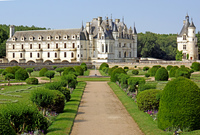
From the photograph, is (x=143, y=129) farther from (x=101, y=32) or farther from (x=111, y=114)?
(x=101, y=32)

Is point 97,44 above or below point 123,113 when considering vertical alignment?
above

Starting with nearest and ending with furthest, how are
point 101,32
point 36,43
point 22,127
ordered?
point 22,127 < point 101,32 < point 36,43

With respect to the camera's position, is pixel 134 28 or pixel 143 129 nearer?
pixel 143 129

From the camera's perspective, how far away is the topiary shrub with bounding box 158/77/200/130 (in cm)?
1188

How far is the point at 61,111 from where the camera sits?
55.6 ft

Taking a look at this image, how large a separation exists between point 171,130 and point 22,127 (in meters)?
5.10

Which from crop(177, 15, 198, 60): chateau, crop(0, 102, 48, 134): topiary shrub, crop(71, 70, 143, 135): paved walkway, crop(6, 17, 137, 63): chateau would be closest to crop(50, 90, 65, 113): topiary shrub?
crop(71, 70, 143, 135): paved walkway

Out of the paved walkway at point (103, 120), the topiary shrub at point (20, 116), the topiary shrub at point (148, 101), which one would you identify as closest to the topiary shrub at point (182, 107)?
the paved walkway at point (103, 120)

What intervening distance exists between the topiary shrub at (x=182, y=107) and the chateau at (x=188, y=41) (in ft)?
219

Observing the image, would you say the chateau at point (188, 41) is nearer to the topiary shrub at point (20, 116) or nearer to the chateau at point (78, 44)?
the chateau at point (78, 44)

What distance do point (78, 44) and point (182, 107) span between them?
6530 centimetres

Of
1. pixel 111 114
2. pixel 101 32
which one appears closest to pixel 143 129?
pixel 111 114

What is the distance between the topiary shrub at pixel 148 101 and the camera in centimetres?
1644

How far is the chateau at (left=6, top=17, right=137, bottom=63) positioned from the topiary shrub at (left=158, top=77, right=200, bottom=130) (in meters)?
61.3
